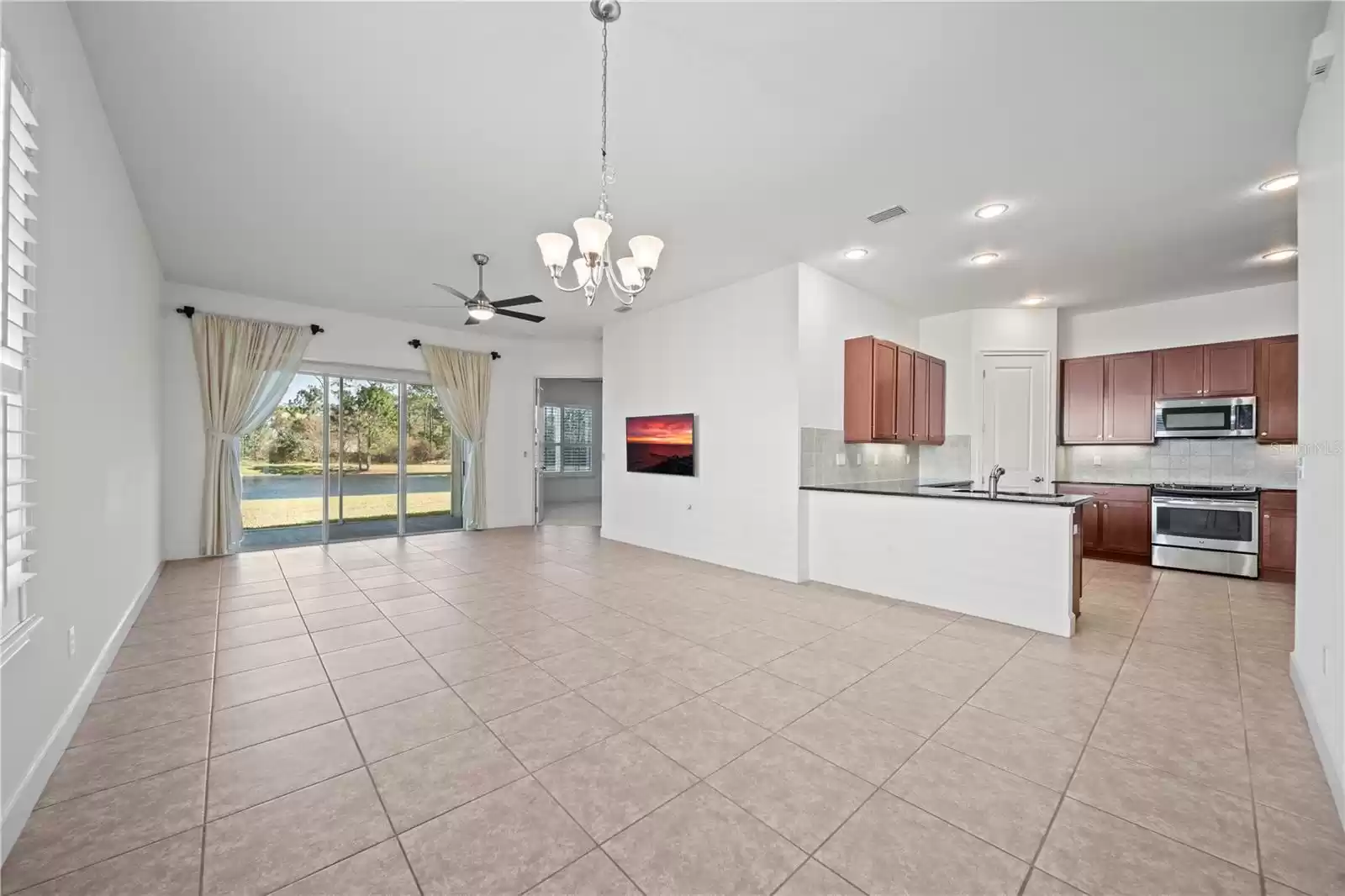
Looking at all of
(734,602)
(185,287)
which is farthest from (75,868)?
(185,287)

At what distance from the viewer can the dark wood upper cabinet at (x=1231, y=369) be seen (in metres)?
5.19

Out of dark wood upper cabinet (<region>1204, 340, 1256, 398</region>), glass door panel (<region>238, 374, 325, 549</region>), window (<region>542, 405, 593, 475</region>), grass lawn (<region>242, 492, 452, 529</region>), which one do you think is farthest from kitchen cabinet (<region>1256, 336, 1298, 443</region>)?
glass door panel (<region>238, 374, 325, 549</region>)

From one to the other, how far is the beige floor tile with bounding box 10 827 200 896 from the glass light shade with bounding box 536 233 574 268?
2540 millimetres

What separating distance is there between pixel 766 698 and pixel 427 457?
20.6 ft

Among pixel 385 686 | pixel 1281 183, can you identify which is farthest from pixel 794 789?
pixel 1281 183

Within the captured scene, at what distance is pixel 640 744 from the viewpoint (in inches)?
85.7

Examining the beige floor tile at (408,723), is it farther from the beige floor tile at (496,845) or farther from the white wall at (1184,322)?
the white wall at (1184,322)

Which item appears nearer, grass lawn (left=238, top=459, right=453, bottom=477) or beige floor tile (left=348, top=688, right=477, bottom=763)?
beige floor tile (left=348, top=688, right=477, bottom=763)

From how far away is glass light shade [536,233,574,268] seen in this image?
270 cm

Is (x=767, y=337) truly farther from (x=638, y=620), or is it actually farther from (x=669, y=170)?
(x=638, y=620)

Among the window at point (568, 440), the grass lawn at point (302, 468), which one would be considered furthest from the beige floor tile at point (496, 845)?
the window at point (568, 440)

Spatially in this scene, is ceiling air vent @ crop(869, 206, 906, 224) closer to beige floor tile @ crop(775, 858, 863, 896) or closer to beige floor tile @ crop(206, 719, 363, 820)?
beige floor tile @ crop(775, 858, 863, 896)

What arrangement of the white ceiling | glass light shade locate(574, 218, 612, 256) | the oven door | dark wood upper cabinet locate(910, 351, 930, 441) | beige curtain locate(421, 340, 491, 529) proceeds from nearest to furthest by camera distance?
1. the white ceiling
2. glass light shade locate(574, 218, 612, 256)
3. the oven door
4. dark wood upper cabinet locate(910, 351, 930, 441)
5. beige curtain locate(421, 340, 491, 529)

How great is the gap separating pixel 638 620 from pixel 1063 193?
3942mm
